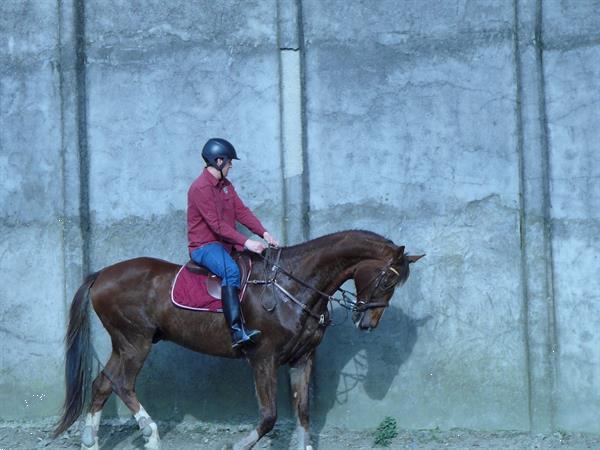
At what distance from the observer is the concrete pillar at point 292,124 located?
9773 mm

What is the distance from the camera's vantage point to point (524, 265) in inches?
377

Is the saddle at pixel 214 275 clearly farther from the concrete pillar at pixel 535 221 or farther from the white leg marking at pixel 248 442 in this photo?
the concrete pillar at pixel 535 221

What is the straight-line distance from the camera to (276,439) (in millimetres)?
9656

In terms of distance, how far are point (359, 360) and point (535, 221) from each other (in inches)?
84.1

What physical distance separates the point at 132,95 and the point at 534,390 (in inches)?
189

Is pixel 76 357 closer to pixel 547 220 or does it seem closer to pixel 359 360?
pixel 359 360

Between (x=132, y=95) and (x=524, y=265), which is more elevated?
(x=132, y=95)

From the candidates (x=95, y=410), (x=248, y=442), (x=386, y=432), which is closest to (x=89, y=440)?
(x=95, y=410)

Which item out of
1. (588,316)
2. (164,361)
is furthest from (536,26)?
(164,361)

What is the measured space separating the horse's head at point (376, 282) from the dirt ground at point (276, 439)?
1.59 m

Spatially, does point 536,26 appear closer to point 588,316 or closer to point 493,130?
point 493,130

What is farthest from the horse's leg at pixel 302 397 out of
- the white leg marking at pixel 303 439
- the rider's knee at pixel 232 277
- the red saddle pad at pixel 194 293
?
the rider's knee at pixel 232 277

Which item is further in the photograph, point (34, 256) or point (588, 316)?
point (34, 256)

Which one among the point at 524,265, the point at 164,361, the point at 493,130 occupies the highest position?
the point at 493,130
